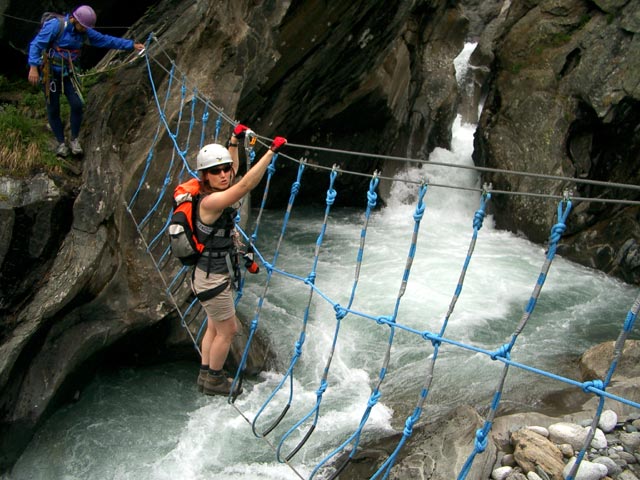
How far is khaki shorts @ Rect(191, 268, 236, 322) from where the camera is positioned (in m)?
3.52

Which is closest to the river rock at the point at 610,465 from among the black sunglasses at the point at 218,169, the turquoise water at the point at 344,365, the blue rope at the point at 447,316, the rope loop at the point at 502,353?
the turquoise water at the point at 344,365

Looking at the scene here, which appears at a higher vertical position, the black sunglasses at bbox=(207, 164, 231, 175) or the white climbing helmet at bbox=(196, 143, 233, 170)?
the white climbing helmet at bbox=(196, 143, 233, 170)

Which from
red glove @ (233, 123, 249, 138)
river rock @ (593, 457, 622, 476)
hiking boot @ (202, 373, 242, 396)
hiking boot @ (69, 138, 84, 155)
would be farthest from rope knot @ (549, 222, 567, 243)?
hiking boot @ (69, 138, 84, 155)

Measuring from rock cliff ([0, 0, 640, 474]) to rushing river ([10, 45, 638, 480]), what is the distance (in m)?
0.42

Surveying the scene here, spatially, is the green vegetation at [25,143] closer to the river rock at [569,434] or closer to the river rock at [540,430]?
the river rock at [540,430]

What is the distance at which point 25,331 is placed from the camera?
4.86 meters

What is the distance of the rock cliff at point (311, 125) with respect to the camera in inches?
201

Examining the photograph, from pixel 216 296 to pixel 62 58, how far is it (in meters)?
3.34

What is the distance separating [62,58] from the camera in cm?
550

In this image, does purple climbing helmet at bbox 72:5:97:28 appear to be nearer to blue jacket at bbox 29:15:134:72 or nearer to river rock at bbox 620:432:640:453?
blue jacket at bbox 29:15:134:72

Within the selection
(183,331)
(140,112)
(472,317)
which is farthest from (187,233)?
(472,317)

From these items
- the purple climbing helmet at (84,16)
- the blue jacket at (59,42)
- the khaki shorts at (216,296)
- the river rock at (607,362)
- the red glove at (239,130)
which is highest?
the purple climbing helmet at (84,16)

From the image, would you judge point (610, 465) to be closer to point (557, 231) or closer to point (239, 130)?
point (557, 231)

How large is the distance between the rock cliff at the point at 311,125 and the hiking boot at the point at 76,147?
0.31 feet
